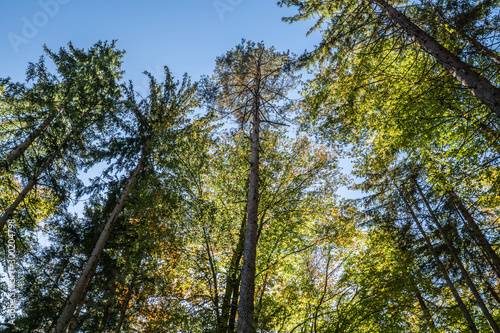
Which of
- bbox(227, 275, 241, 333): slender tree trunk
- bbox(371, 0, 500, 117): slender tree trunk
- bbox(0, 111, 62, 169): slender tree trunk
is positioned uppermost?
bbox(0, 111, 62, 169): slender tree trunk

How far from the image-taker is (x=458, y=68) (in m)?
4.41

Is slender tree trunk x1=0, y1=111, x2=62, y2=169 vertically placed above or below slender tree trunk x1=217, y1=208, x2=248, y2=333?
above

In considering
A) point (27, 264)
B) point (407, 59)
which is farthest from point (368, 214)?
point (27, 264)

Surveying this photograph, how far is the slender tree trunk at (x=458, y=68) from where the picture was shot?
3.86m

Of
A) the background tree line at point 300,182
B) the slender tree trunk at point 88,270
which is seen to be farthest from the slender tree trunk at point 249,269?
the slender tree trunk at point 88,270

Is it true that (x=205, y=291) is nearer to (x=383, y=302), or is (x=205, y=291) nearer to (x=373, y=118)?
(x=383, y=302)

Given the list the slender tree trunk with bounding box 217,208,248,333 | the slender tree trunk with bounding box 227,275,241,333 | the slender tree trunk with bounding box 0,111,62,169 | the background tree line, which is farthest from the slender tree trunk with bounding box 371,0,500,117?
the slender tree trunk with bounding box 0,111,62,169

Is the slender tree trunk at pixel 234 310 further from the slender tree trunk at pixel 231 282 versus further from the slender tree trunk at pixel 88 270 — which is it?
the slender tree trunk at pixel 88 270

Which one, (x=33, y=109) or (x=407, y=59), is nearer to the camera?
(x=407, y=59)

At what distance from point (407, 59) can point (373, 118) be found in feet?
9.72

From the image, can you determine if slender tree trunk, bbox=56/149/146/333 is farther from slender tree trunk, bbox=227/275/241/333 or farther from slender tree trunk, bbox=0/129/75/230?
slender tree trunk, bbox=227/275/241/333

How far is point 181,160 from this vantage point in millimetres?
8023

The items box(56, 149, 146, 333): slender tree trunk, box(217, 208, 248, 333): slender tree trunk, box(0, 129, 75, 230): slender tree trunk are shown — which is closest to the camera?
box(217, 208, 248, 333): slender tree trunk

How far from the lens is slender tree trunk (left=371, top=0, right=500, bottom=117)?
386 centimetres
